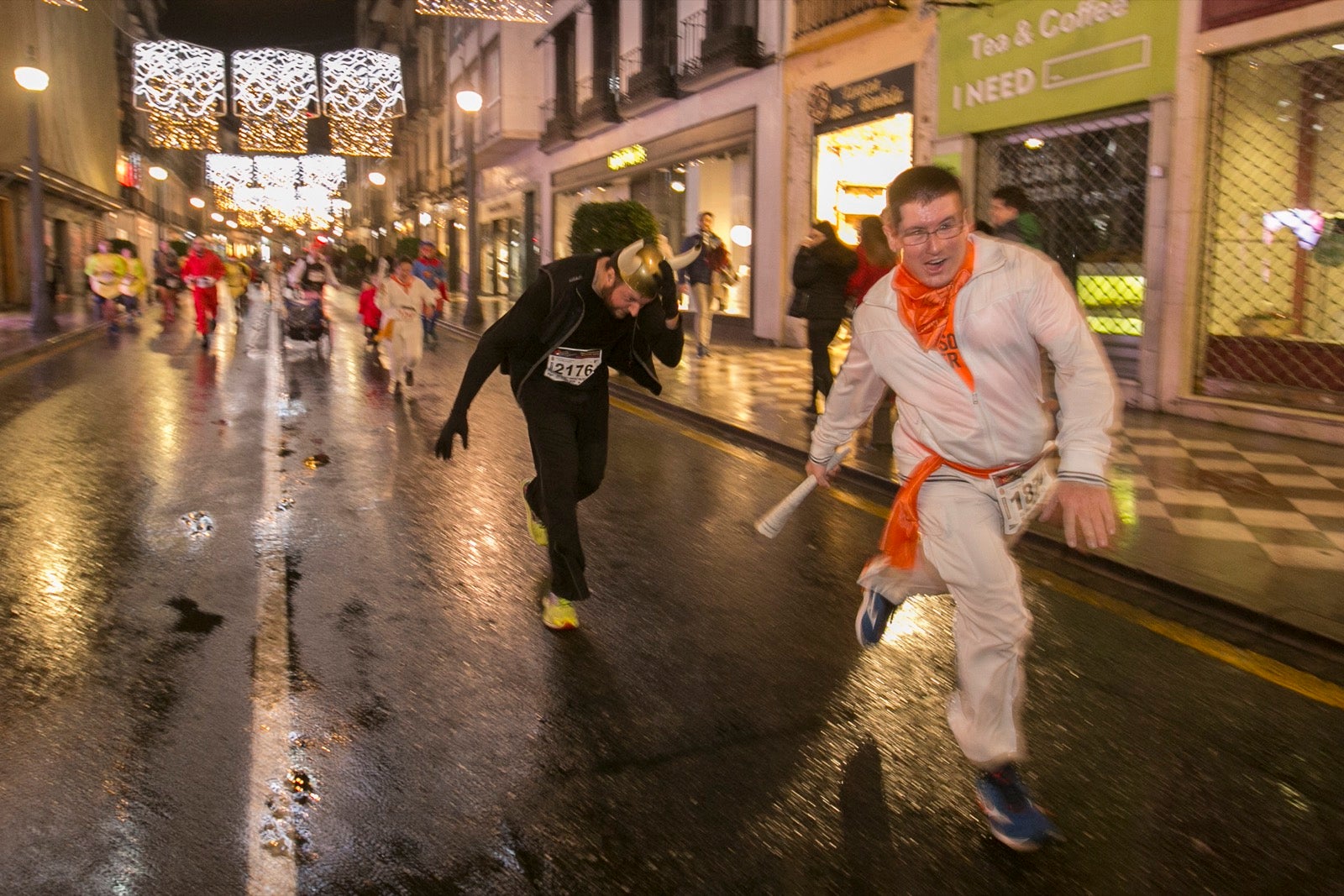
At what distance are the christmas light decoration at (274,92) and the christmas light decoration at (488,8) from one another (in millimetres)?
2591

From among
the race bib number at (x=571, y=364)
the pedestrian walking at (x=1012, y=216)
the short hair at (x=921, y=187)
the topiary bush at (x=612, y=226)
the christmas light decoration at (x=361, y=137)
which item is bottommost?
the race bib number at (x=571, y=364)

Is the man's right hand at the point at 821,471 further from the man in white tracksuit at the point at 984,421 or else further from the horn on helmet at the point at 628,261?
the horn on helmet at the point at 628,261

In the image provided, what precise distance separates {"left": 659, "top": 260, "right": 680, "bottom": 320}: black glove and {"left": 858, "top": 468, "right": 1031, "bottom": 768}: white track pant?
165 cm

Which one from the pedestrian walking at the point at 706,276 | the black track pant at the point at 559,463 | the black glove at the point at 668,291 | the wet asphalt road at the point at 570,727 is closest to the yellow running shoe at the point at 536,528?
the wet asphalt road at the point at 570,727

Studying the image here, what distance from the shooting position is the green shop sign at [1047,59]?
11414 mm

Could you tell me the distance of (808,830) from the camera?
10.2 ft

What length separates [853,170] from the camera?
18500 millimetres

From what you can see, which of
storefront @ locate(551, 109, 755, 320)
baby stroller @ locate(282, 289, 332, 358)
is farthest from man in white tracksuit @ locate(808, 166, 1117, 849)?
baby stroller @ locate(282, 289, 332, 358)

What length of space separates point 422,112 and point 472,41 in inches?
659

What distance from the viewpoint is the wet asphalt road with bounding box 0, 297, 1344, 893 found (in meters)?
2.95

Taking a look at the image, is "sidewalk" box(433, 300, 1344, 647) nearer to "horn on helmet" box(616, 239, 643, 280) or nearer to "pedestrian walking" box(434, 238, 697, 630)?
"pedestrian walking" box(434, 238, 697, 630)

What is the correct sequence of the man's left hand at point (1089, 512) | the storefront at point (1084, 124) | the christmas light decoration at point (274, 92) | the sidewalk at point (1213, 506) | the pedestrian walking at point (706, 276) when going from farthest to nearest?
the christmas light decoration at point (274, 92) → the pedestrian walking at point (706, 276) → the storefront at point (1084, 124) → the sidewalk at point (1213, 506) → the man's left hand at point (1089, 512)

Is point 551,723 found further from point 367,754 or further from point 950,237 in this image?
point 950,237

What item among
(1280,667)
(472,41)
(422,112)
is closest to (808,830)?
(1280,667)
